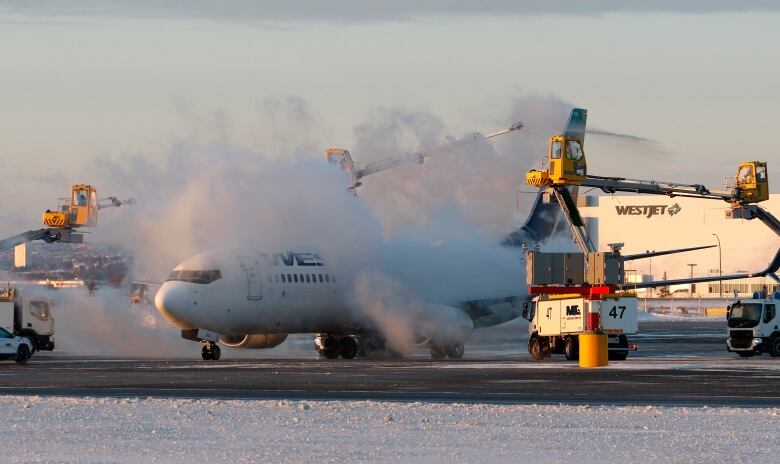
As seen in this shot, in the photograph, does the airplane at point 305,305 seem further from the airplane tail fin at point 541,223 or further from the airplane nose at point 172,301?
the airplane tail fin at point 541,223

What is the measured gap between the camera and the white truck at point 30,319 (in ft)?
220

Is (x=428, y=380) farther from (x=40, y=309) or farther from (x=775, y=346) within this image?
(x=40, y=309)

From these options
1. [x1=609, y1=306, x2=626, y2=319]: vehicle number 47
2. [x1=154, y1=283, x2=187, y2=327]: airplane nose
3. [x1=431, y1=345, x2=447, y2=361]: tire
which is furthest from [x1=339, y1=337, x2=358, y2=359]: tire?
[x1=609, y1=306, x2=626, y2=319]: vehicle number 47

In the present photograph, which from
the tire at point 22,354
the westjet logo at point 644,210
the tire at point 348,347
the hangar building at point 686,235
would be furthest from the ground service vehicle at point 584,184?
the westjet logo at point 644,210

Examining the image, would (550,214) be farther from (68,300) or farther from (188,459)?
(188,459)

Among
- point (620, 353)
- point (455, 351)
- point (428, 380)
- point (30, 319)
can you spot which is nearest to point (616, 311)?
point (620, 353)

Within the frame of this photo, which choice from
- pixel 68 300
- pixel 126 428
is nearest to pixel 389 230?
pixel 68 300

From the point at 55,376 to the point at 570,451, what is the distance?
2638 cm

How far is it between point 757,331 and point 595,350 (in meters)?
A: 13.0

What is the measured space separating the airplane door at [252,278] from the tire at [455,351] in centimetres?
879

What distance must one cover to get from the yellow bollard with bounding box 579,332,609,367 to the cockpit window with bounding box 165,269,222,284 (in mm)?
15537

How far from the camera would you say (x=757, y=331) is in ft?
194

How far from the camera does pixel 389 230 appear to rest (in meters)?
63.6

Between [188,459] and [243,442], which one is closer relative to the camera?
[188,459]
